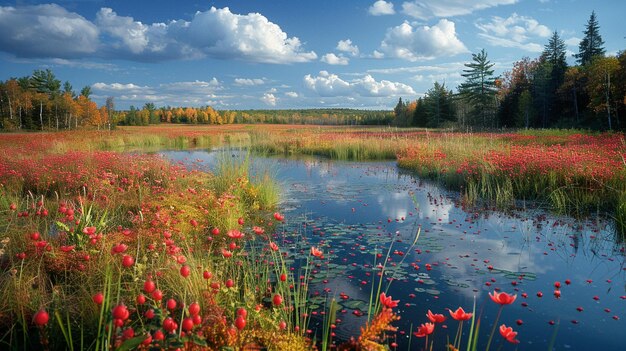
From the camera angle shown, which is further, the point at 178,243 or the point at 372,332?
the point at 178,243

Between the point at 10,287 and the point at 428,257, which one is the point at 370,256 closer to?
the point at 428,257

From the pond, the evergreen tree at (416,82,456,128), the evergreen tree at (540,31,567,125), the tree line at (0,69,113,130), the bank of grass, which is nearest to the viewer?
the bank of grass

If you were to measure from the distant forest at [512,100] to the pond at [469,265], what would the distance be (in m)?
24.9

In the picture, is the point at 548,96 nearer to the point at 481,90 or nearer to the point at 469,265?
the point at 481,90

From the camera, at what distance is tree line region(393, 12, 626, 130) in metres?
28.8

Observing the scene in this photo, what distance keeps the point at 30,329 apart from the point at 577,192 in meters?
10.0

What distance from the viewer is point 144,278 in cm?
354

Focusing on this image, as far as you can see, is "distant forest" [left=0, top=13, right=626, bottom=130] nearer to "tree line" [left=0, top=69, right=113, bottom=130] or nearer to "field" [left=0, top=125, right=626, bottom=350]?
"tree line" [left=0, top=69, right=113, bottom=130]

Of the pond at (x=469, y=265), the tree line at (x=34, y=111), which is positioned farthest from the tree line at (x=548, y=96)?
the tree line at (x=34, y=111)

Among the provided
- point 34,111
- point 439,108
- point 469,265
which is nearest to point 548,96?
point 439,108

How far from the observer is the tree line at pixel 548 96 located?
28.8 meters

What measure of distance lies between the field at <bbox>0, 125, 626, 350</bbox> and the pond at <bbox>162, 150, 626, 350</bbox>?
23 centimetres

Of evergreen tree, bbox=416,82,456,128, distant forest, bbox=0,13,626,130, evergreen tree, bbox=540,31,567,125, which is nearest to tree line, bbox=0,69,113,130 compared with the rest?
distant forest, bbox=0,13,626,130

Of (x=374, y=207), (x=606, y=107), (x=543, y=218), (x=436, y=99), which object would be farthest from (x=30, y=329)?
(x=436, y=99)
